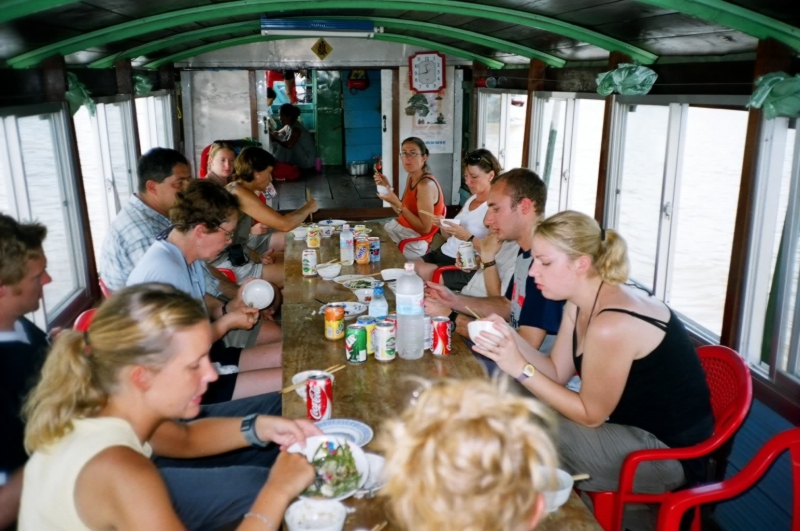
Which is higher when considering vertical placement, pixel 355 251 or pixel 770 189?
pixel 770 189

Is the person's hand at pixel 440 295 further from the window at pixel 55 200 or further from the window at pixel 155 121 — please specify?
the window at pixel 155 121

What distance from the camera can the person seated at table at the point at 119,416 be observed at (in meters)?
1.59

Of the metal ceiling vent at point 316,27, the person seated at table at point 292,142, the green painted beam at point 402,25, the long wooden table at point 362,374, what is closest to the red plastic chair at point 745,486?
the long wooden table at point 362,374

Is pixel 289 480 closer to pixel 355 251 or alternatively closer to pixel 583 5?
pixel 355 251

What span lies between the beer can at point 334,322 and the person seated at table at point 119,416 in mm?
1035

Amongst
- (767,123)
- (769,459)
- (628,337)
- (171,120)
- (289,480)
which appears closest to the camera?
(289,480)

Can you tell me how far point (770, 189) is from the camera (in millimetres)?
3527

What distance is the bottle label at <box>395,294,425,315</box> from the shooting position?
282cm

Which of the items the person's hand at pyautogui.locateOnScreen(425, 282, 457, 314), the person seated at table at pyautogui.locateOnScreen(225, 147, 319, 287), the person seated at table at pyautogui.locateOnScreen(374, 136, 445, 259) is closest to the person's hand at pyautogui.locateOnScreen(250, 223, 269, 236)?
the person seated at table at pyautogui.locateOnScreen(225, 147, 319, 287)

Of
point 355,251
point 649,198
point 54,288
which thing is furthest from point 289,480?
point 649,198

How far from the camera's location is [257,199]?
217 inches

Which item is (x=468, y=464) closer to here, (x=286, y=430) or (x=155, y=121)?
(x=286, y=430)

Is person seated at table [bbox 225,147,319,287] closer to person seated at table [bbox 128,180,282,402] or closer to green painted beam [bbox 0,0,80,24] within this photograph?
person seated at table [bbox 128,180,282,402]

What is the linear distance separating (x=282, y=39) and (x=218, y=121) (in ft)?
5.51
